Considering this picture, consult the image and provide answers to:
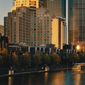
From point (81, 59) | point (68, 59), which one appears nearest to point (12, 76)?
point (68, 59)

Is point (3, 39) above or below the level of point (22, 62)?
above

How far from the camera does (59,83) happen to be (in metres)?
64.1

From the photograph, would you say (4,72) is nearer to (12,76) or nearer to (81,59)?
(12,76)

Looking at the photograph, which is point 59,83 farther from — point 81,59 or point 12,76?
point 81,59

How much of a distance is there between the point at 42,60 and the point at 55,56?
939 cm

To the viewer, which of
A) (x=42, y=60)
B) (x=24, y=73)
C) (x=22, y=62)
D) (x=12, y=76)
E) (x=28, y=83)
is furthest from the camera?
(x=42, y=60)

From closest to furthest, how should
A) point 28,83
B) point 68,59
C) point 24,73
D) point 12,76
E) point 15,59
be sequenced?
point 28,83, point 12,76, point 24,73, point 15,59, point 68,59

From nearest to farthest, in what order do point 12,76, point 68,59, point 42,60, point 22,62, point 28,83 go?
point 28,83
point 12,76
point 22,62
point 42,60
point 68,59

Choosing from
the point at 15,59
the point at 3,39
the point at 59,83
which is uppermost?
the point at 3,39

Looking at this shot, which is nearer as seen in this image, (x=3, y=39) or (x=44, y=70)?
(x=44, y=70)

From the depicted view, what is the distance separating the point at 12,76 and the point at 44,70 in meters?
22.2

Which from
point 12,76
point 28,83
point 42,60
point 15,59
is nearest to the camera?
point 28,83

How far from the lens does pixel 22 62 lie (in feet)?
318

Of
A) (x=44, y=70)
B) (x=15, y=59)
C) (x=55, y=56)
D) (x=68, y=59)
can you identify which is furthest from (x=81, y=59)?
(x=15, y=59)
